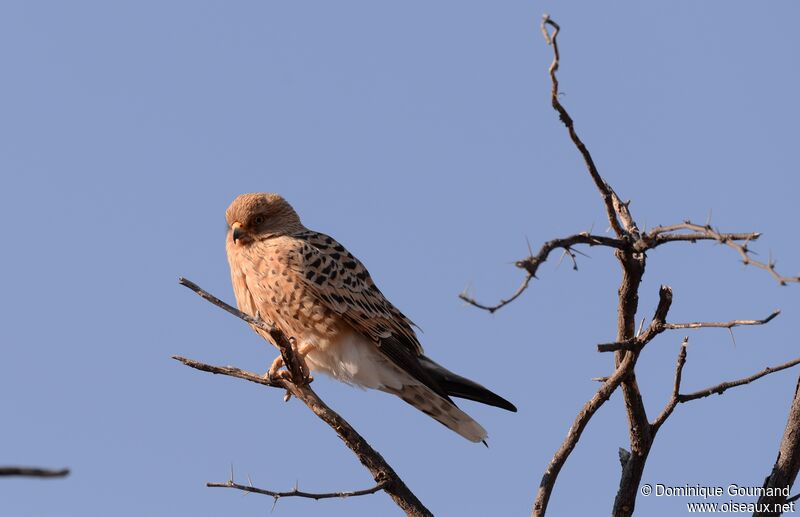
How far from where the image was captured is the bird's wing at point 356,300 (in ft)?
19.1

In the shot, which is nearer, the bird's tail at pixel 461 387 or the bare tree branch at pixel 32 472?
the bare tree branch at pixel 32 472

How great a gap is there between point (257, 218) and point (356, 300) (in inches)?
36.1

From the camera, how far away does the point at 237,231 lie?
6.19 m

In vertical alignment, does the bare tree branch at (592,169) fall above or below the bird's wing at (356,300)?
below

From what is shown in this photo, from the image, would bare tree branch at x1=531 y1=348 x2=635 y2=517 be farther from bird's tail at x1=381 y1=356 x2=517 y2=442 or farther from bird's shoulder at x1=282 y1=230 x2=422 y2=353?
bird's shoulder at x1=282 y1=230 x2=422 y2=353

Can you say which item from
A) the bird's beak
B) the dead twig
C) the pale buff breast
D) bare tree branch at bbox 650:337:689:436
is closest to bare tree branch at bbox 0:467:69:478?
the dead twig

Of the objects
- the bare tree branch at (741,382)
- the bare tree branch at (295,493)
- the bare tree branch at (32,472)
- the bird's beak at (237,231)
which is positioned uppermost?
the bird's beak at (237,231)

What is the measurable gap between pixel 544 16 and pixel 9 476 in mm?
2284

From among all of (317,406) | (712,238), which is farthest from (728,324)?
(317,406)

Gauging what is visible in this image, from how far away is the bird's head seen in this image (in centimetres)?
626

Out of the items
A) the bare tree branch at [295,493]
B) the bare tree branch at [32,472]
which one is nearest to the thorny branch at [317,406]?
the bare tree branch at [295,493]

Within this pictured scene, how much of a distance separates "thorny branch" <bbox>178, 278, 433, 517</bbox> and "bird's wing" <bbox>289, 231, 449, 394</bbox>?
2.88ft

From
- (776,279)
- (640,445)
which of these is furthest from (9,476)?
(640,445)

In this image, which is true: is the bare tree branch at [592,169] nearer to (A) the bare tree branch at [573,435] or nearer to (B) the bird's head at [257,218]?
(A) the bare tree branch at [573,435]
